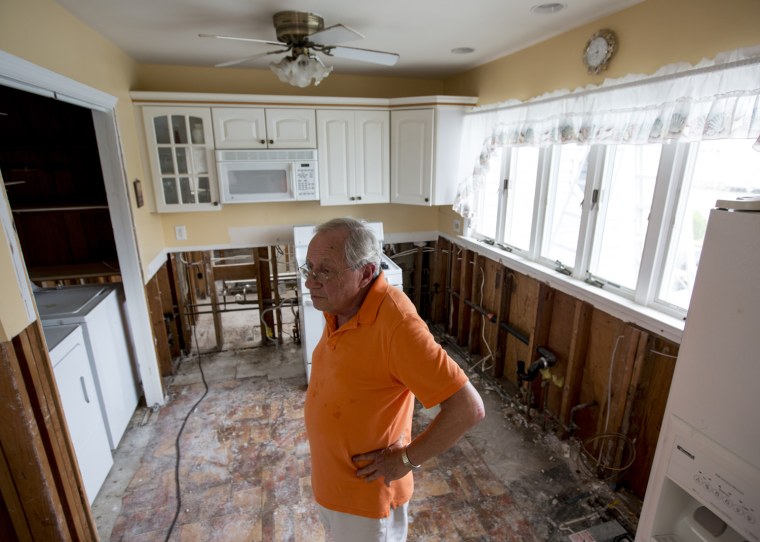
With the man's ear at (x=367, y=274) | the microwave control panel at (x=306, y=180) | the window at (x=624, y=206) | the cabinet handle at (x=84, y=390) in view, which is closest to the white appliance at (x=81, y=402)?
the cabinet handle at (x=84, y=390)

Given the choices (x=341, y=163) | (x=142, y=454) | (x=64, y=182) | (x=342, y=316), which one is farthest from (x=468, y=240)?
(x=64, y=182)

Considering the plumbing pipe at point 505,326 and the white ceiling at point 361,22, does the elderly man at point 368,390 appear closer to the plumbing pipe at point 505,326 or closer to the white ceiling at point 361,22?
the white ceiling at point 361,22

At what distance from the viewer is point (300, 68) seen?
75.5 inches

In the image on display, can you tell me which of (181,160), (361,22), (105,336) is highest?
(361,22)

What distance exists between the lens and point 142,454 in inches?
94.6

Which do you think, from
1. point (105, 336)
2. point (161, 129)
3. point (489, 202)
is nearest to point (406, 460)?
point (105, 336)

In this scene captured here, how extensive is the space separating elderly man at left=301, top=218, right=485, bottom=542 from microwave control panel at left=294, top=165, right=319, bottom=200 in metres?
2.18

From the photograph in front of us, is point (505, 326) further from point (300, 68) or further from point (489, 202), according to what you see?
point (300, 68)

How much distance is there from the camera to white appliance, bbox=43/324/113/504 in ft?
6.18

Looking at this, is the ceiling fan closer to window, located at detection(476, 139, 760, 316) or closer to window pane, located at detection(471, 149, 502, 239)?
window, located at detection(476, 139, 760, 316)

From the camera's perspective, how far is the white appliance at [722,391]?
3.15 feet

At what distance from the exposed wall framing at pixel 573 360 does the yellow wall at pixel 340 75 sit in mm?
910

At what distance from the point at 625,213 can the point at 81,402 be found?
297 centimetres

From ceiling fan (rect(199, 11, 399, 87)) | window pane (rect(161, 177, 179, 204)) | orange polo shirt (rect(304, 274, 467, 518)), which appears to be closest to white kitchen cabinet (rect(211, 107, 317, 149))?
window pane (rect(161, 177, 179, 204))
